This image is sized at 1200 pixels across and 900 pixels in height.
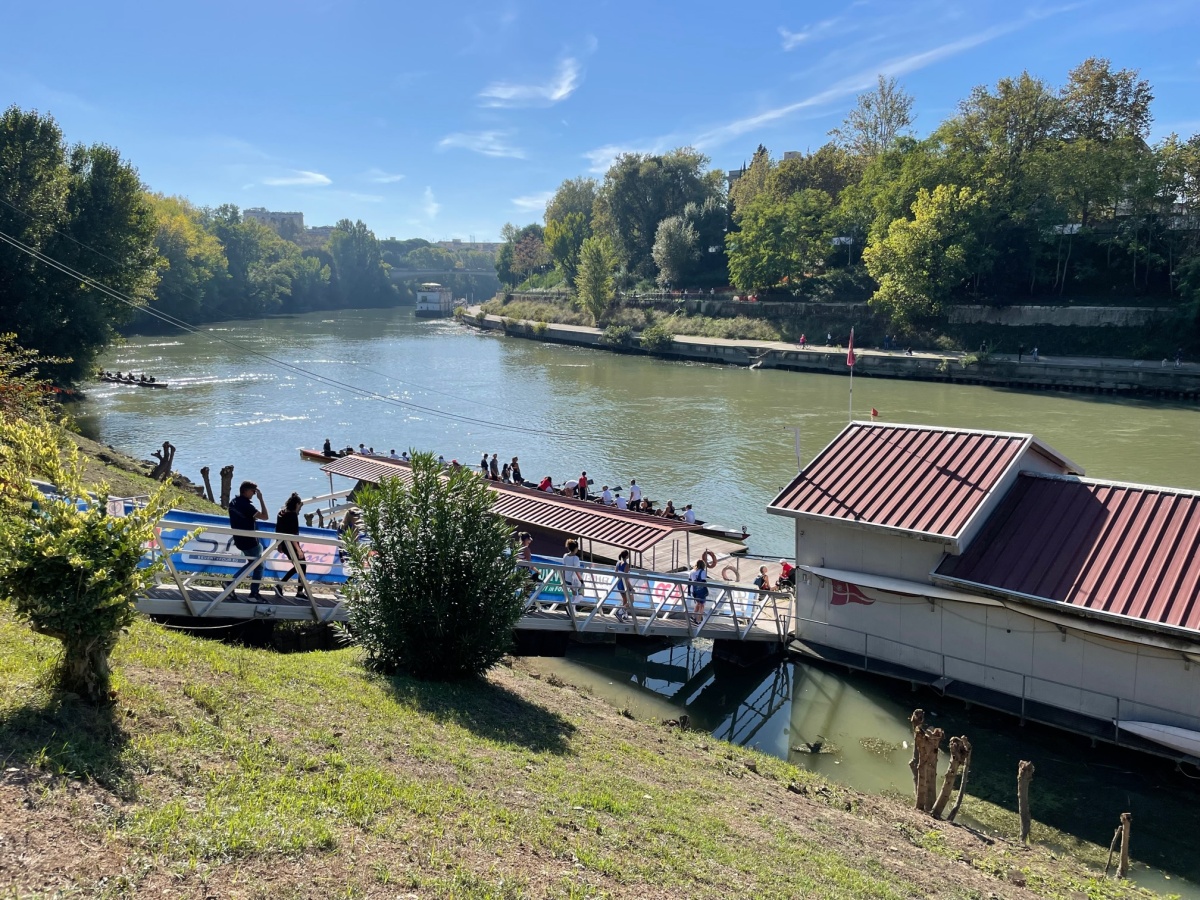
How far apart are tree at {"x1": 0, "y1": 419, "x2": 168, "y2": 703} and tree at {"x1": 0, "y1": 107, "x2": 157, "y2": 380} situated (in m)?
39.2

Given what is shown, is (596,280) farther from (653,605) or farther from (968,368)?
(653,605)

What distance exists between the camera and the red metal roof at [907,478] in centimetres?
1585

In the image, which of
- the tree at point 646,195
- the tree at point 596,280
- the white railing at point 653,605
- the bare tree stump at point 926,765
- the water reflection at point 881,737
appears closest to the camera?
the bare tree stump at point 926,765

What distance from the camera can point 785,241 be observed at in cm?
8156

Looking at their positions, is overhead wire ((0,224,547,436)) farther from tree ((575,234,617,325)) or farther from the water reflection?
tree ((575,234,617,325))

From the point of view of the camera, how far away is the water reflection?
12080 millimetres

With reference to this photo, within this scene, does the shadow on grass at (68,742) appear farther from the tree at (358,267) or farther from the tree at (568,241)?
the tree at (358,267)

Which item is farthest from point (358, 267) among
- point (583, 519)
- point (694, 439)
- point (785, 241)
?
point (583, 519)

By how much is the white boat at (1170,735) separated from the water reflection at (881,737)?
663 millimetres

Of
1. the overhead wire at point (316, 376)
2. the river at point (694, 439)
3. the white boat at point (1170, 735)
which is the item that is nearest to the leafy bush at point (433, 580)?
the river at point (694, 439)

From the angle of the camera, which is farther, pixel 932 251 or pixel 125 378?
pixel 932 251

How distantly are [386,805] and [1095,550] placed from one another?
1260cm

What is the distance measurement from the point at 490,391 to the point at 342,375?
13997mm

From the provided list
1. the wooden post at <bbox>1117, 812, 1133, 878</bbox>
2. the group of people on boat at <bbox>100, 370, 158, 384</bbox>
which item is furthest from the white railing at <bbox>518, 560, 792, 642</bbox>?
the group of people on boat at <bbox>100, 370, 158, 384</bbox>
